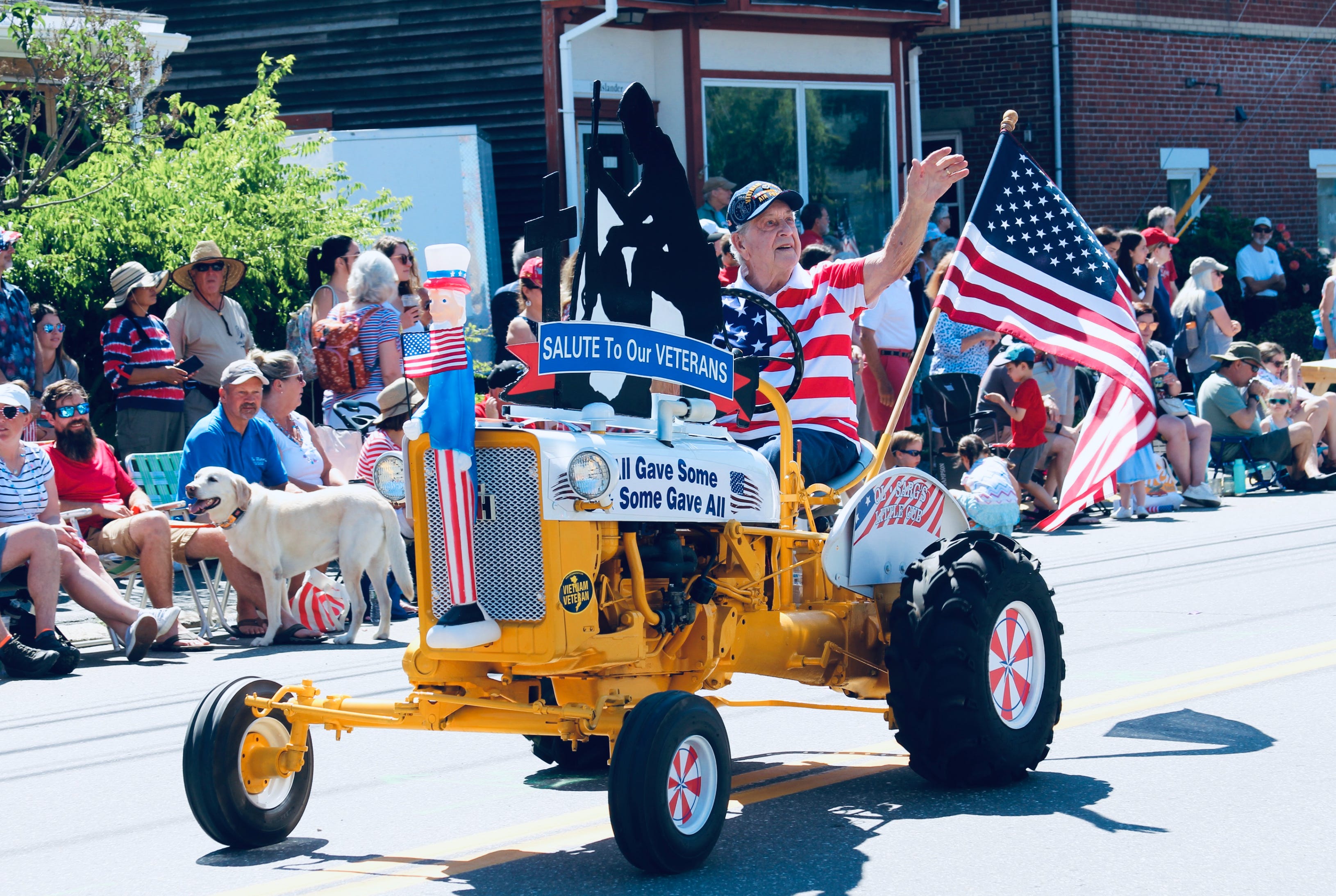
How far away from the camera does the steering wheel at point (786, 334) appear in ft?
21.2

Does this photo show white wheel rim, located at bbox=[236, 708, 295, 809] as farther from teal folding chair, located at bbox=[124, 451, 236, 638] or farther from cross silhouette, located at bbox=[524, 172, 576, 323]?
teal folding chair, located at bbox=[124, 451, 236, 638]

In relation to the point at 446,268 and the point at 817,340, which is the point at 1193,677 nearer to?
the point at 817,340

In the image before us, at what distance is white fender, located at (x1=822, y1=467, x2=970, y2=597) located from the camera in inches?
253

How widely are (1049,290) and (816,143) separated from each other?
1578 cm

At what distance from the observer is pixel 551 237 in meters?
5.94

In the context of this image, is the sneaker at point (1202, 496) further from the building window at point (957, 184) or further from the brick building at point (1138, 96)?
the building window at point (957, 184)

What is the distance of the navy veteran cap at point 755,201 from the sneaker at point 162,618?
15.5ft

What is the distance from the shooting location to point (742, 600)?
605 centimetres

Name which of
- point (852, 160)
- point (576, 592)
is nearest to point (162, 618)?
point (576, 592)

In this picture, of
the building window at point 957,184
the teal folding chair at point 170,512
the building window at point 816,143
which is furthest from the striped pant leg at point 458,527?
the building window at point 957,184

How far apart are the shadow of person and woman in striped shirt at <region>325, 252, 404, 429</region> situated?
6.94 m

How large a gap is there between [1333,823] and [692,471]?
7.48 ft

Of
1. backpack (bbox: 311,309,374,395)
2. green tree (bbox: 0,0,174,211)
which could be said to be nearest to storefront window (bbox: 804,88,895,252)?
green tree (bbox: 0,0,174,211)

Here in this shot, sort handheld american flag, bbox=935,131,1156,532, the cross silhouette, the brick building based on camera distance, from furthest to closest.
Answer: the brick building → handheld american flag, bbox=935,131,1156,532 → the cross silhouette
